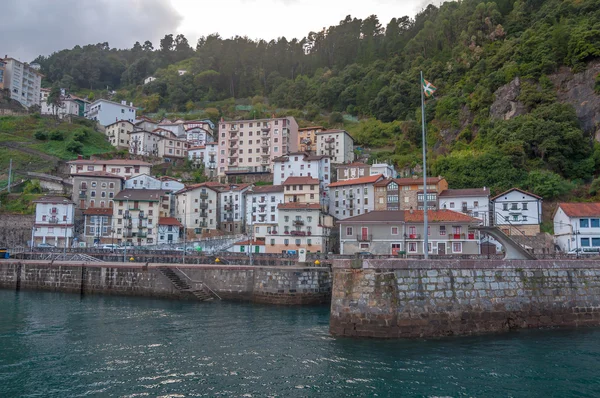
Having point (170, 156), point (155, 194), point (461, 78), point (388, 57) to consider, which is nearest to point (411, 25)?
point (388, 57)

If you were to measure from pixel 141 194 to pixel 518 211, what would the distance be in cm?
5521

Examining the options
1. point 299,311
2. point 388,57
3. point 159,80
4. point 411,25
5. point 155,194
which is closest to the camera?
point 299,311

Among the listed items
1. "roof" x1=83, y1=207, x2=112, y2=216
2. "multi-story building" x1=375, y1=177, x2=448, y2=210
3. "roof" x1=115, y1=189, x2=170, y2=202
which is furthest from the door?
"roof" x1=83, y1=207, x2=112, y2=216

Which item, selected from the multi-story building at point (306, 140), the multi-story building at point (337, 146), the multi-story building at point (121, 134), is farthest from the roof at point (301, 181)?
the multi-story building at point (121, 134)

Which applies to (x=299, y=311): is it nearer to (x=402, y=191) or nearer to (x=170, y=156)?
(x=402, y=191)

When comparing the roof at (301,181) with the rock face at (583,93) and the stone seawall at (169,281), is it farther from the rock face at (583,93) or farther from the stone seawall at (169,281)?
the rock face at (583,93)

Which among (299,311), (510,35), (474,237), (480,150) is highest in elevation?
(510,35)

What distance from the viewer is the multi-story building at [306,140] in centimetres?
9062

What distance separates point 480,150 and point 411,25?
250 ft

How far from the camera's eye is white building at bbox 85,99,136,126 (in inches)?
4313

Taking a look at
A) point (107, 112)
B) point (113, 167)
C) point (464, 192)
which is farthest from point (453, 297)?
point (107, 112)

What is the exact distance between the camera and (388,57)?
11825 cm

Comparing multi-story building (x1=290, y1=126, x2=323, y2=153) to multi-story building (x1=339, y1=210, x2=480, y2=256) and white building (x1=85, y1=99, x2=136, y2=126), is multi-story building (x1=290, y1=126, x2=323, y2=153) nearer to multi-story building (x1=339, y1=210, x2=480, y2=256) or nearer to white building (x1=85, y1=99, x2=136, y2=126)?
multi-story building (x1=339, y1=210, x2=480, y2=256)

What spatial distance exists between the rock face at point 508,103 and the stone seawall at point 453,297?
5095 cm
